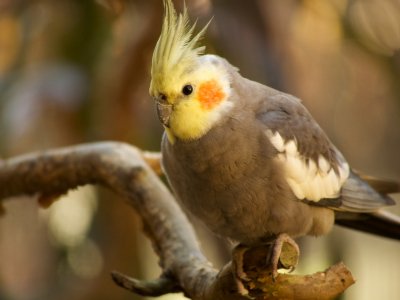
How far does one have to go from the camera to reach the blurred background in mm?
2131

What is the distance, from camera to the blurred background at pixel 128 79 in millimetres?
2131

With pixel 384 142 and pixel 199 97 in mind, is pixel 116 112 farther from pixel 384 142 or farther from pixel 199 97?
pixel 384 142

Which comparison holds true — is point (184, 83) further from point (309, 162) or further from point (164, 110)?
point (309, 162)

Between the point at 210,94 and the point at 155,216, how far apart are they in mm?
306

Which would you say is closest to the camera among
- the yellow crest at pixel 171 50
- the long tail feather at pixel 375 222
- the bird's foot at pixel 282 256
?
the bird's foot at pixel 282 256

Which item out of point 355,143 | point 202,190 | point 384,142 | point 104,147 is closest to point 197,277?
point 202,190

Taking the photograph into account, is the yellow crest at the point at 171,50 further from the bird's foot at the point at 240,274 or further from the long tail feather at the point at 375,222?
the long tail feather at the point at 375,222

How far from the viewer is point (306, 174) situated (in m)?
1.38

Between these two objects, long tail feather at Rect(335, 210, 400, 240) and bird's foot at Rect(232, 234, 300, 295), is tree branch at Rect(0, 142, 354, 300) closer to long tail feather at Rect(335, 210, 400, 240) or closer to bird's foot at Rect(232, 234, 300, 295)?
bird's foot at Rect(232, 234, 300, 295)

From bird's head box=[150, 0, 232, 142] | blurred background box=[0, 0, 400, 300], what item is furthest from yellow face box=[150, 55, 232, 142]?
blurred background box=[0, 0, 400, 300]

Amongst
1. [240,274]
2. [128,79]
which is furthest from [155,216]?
[128,79]

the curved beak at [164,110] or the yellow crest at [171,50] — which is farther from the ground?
the yellow crest at [171,50]

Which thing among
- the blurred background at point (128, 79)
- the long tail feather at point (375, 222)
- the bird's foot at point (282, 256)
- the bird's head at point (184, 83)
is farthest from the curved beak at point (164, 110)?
the blurred background at point (128, 79)

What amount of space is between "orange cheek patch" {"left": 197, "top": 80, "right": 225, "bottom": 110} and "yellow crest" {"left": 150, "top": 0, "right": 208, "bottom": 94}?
6 cm
